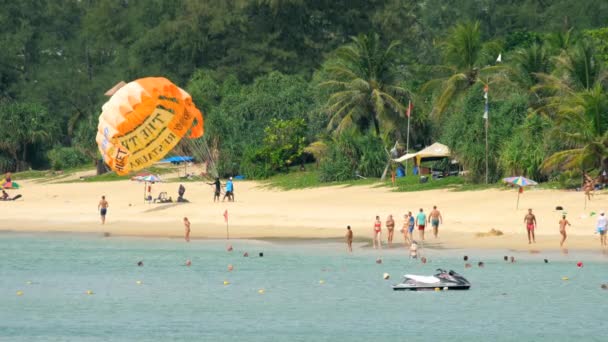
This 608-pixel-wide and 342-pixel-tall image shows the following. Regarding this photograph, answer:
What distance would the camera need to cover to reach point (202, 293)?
3572 cm

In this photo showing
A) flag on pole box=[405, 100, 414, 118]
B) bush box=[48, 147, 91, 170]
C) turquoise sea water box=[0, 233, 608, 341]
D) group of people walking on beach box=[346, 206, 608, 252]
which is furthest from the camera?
bush box=[48, 147, 91, 170]

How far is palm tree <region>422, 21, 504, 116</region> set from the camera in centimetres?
5828

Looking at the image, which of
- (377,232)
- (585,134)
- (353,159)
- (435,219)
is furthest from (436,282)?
(353,159)

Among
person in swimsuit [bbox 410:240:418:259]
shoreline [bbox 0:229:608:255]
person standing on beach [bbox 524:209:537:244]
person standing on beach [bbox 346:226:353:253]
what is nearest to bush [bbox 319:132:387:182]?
shoreline [bbox 0:229:608:255]

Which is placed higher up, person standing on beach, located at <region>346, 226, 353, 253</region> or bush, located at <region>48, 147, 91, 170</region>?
bush, located at <region>48, 147, 91, 170</region>

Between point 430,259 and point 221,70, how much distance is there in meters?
48.3

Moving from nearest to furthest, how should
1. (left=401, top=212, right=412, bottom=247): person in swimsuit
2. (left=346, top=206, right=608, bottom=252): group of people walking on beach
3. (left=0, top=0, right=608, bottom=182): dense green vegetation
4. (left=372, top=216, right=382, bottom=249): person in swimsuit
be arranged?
(left=346, top=206, right=608, bottom=252): group of people walking on beach, (left=372, top=216, right=382, bottom=249): person in swimsuit, (left=401, top=212, right=412, bottom=247): person in swimsuit, (left=0, top=0, right=608, bottom=182): dense green vegetation

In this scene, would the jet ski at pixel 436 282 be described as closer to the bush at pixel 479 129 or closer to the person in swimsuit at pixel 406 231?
the person in swimsuit at pixel 406 231

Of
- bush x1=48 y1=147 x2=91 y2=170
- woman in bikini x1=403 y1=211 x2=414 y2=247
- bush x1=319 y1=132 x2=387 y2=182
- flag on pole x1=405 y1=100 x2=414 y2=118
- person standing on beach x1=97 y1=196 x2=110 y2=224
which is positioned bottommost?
woman in bikini x1=403 y1=211 x2=414 y2=247

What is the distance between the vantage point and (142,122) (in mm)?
52250

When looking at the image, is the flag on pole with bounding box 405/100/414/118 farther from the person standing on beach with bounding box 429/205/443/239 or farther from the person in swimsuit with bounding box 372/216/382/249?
the person in swimsuit with bounding box 372/216/382/249

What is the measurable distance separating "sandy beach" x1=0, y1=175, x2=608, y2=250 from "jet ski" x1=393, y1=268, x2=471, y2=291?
20.2 ft

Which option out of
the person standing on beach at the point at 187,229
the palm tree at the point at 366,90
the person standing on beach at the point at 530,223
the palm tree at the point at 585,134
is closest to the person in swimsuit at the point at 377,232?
the person standing on beach at the point at 530,223

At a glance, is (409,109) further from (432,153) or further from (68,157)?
(68,157)
